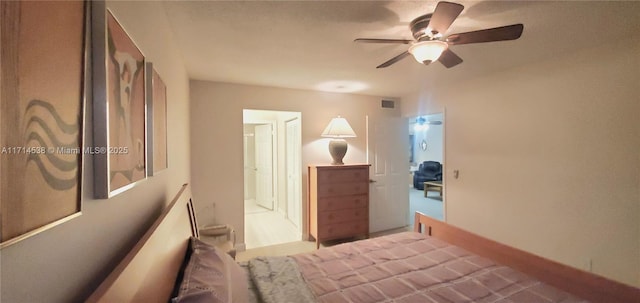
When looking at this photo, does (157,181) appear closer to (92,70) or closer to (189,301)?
(189,301)

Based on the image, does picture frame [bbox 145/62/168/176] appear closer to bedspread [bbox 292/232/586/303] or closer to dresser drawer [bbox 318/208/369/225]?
bedspread [bbox 292/232/586/303]

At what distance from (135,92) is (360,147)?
128 inches

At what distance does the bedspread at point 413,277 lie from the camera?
1314 millimetres

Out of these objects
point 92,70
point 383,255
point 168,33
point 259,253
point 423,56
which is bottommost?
point 259,253

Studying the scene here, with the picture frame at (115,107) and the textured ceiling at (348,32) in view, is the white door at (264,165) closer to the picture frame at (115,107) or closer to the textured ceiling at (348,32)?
the textured ceiling at (348,32)

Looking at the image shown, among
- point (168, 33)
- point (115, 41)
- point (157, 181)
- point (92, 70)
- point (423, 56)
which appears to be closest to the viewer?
point (92, 70)

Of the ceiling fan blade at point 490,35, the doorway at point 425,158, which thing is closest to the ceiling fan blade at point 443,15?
the ceiling fan blade at point 490,35

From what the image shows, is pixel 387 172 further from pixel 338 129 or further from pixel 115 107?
pixel 115 107

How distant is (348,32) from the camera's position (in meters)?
1.81

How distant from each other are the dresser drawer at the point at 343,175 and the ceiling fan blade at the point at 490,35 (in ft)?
6.98

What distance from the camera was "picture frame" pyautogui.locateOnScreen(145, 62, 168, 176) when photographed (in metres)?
1.13

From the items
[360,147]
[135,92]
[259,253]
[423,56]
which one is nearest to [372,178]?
[360,147]

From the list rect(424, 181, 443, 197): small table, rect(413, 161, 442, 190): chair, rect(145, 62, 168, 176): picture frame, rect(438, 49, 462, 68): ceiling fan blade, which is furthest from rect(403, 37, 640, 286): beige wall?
rect(413, 161, 442, 190): chair

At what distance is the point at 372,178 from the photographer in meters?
3.89
